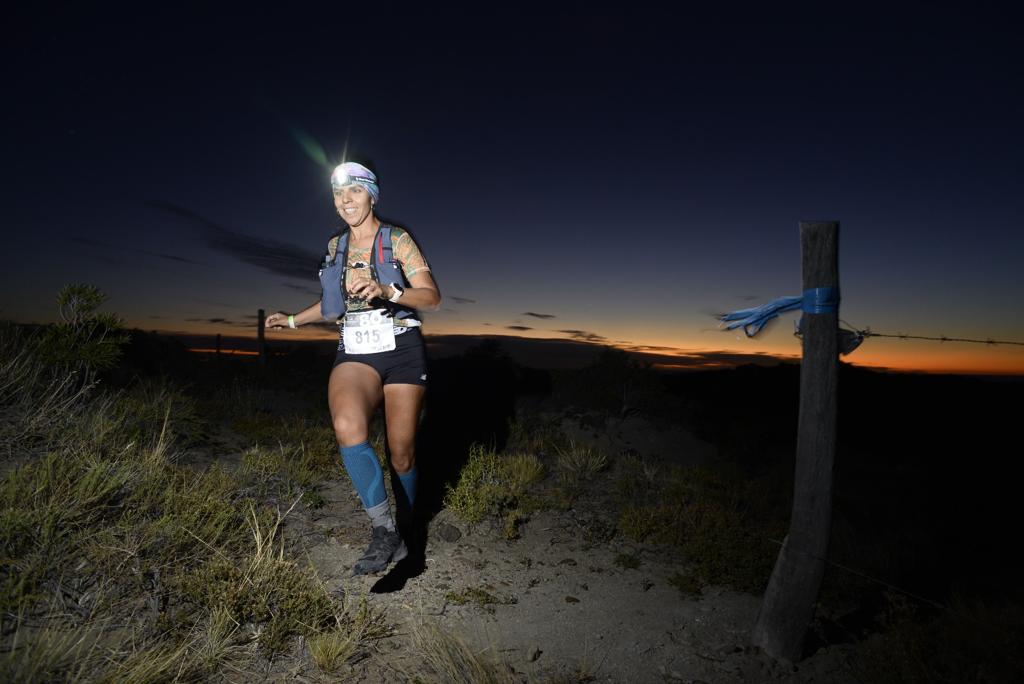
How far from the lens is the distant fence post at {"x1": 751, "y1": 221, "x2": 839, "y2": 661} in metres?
2.85

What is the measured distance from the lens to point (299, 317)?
13.0ft

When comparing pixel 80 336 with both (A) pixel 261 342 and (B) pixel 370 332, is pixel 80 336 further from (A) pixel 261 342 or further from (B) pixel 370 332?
(A) pixel 261 342

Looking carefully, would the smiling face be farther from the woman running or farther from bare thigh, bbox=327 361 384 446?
bare thigh, bbox=327 361 384 446

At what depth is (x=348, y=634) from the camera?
285 cm

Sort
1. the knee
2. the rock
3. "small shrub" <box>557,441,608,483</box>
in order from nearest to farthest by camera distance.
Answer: the knee, the rock, "small shrub" <box>557,441,608,483</box>

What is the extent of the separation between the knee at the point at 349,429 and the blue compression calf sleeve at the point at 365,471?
0.16 ft

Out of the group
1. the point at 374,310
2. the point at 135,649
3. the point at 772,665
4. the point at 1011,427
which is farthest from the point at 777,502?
the point at 1011,427

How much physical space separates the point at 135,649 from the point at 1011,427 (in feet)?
95.4

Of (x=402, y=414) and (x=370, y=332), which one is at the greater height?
(x=370, y=332)

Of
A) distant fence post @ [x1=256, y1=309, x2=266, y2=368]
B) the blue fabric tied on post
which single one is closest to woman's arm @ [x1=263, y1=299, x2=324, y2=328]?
the blue fabric tied on post

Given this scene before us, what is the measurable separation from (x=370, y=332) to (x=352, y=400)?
1.54 ft

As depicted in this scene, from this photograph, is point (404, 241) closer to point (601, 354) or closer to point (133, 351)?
point (601, 354)

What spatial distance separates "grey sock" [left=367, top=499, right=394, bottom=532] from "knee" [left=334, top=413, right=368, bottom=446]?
0.51 meters

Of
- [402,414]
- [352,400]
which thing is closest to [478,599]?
[402,414]
